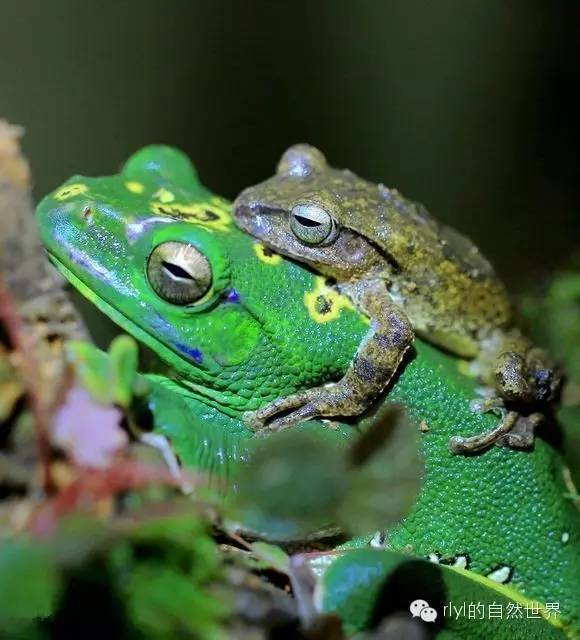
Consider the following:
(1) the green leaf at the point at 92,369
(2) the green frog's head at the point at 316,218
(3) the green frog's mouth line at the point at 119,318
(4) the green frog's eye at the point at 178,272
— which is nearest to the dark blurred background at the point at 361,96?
(2) the green frog's head at the point at 316,218

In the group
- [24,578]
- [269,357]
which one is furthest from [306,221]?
[24,578]

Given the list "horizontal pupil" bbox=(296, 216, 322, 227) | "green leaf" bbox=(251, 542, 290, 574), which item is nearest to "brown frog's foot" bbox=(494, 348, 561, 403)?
"horizontal pupil" bbox=(296, 216, 322, 227)

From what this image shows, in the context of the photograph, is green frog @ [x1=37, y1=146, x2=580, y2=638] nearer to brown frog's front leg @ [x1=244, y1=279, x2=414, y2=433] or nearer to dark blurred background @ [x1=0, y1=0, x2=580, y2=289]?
brown frog's front leg @ [x1=244, y1=279, x2=414, y2=433]

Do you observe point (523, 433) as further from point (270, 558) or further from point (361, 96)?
point (361, 96)

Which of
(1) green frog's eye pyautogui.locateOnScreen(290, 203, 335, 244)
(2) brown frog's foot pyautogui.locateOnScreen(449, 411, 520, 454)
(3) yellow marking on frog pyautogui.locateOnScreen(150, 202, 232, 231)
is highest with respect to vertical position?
(1) green frog's eye pyautogui.locateOnScreen(290, 203, 335, 244)

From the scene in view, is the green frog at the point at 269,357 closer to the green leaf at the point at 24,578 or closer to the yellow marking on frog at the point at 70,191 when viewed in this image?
the yellow marking on frog at the point at 70,191

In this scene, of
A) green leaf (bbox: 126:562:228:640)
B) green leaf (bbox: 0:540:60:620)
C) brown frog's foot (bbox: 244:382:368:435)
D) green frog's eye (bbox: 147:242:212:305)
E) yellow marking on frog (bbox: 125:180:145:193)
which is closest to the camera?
green leaf (bbox: 0:540:60:620)
